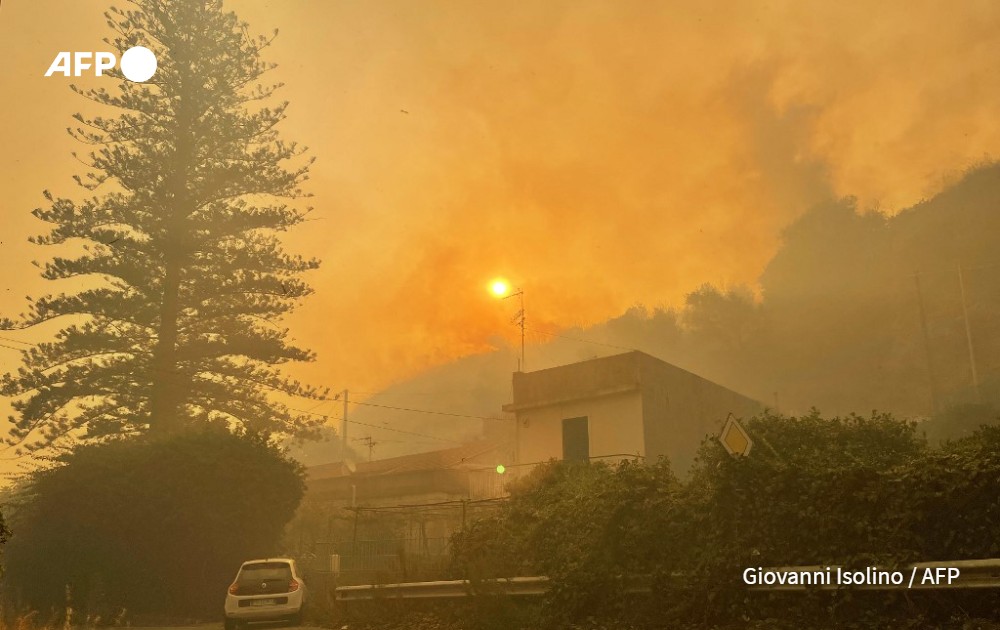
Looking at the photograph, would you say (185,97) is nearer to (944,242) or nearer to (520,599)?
(520,599)

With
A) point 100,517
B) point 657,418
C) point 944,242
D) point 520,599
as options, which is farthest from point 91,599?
point 944,242

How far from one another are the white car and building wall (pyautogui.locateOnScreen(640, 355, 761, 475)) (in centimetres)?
2154

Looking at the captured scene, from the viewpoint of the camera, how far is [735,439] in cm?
1410

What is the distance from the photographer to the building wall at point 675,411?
1556 inches

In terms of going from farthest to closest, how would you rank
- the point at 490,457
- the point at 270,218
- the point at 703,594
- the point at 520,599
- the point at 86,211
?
the point at 490,457, the point at 270,218, the point at 86,211, the point at 520,599, the point at 703,594

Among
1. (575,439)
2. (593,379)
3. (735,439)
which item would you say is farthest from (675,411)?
(735,439)

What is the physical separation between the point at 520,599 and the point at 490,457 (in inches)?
2015

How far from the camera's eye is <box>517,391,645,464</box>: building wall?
39188mm

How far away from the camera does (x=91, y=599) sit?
25078 mm

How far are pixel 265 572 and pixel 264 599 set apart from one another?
0.68 metres

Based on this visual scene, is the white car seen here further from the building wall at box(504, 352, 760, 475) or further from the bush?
the building wall at box(504, 352, 760, 475)

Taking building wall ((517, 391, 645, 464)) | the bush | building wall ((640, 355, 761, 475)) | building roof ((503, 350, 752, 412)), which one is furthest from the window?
the bush

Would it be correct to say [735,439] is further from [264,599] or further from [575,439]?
[575,439]

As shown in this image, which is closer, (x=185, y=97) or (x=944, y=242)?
(x=185, y=97)
